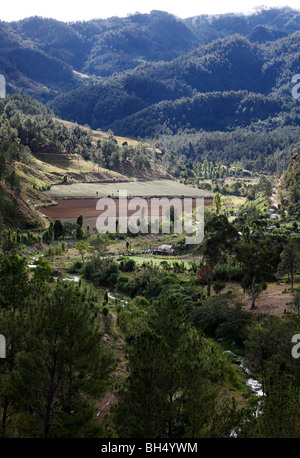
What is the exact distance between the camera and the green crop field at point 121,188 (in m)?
150

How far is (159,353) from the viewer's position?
23250mm

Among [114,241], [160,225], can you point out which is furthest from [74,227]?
[160,225]

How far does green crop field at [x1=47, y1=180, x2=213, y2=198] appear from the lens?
150 meters

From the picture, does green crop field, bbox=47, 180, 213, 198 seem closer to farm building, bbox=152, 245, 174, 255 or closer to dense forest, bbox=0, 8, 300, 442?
dense forest, bbox=0, 8, 300, 442

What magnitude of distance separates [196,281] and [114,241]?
3900cm

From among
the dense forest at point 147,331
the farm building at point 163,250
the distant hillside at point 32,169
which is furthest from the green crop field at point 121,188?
the farm building at point 163,250

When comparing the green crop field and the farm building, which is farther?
the green crop field

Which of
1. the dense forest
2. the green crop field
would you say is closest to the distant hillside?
the dense forest

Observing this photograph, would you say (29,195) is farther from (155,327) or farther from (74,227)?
(155,327)

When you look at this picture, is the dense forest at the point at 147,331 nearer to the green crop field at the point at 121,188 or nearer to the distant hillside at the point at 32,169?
the distant hillside at the point at 32,169

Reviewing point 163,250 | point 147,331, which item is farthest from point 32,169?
point 147,331

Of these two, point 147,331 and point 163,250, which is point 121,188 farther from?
point 147,331

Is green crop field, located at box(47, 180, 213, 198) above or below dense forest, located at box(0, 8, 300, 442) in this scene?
above
